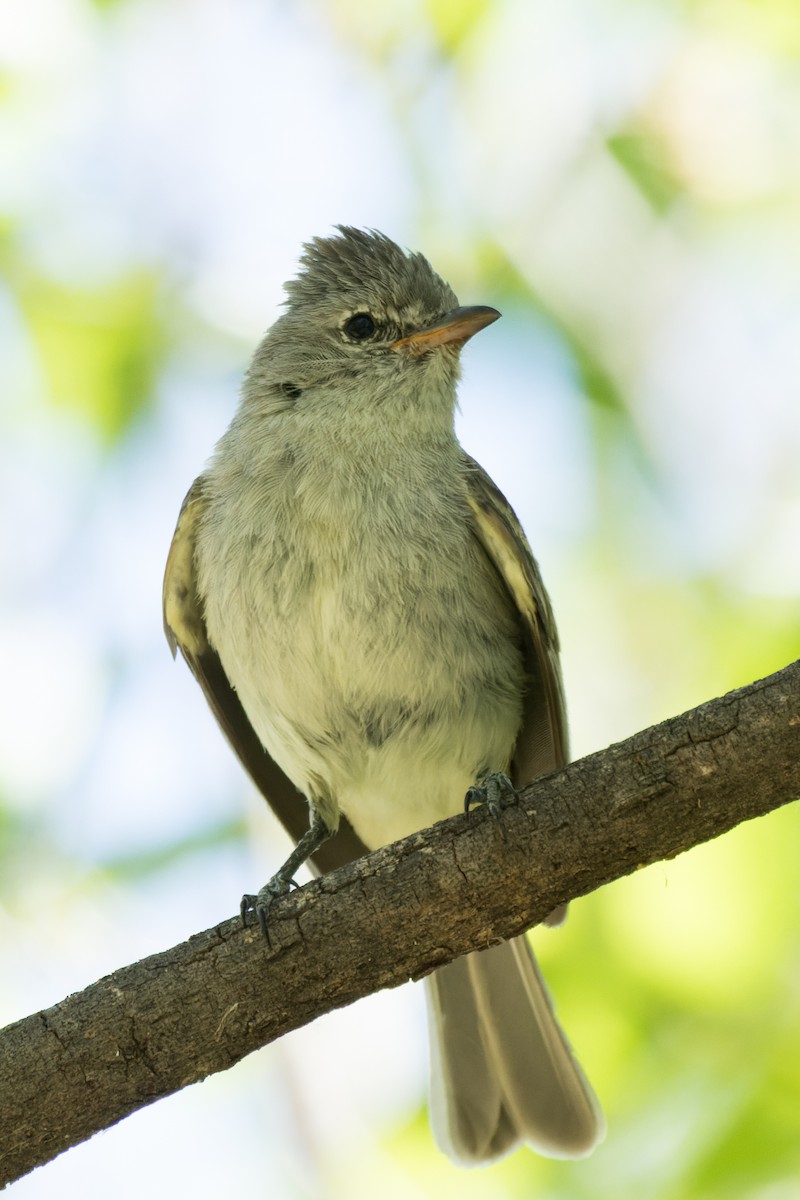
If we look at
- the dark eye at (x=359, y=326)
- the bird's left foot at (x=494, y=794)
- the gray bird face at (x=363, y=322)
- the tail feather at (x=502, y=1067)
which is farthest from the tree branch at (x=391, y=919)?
the dark eye at (x=359, y=326)

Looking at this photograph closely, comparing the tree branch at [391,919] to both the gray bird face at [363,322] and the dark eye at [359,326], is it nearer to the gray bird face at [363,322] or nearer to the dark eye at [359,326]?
the gray bird face at [363,322]

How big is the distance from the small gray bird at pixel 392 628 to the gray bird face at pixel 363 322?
0.01 m

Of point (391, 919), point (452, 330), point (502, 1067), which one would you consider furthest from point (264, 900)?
point (452, 330)

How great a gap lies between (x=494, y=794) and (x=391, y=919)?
44cm

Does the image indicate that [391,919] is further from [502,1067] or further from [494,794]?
[502,1067]

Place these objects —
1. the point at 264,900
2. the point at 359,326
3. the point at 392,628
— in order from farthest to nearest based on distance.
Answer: the point at 359,326, the point at 392,628, the point at 264,900

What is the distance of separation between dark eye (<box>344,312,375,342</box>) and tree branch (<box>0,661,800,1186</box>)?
2.51 meters

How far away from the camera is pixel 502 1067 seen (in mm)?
4805

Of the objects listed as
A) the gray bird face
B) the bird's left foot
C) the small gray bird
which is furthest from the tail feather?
the gray bird face

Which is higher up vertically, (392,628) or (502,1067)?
(392,628)

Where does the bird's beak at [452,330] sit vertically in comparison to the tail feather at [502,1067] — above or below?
above

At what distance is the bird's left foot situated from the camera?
10.7 ft

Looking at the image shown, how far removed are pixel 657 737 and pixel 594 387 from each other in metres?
2.80

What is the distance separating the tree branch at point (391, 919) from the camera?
10.2 feet
